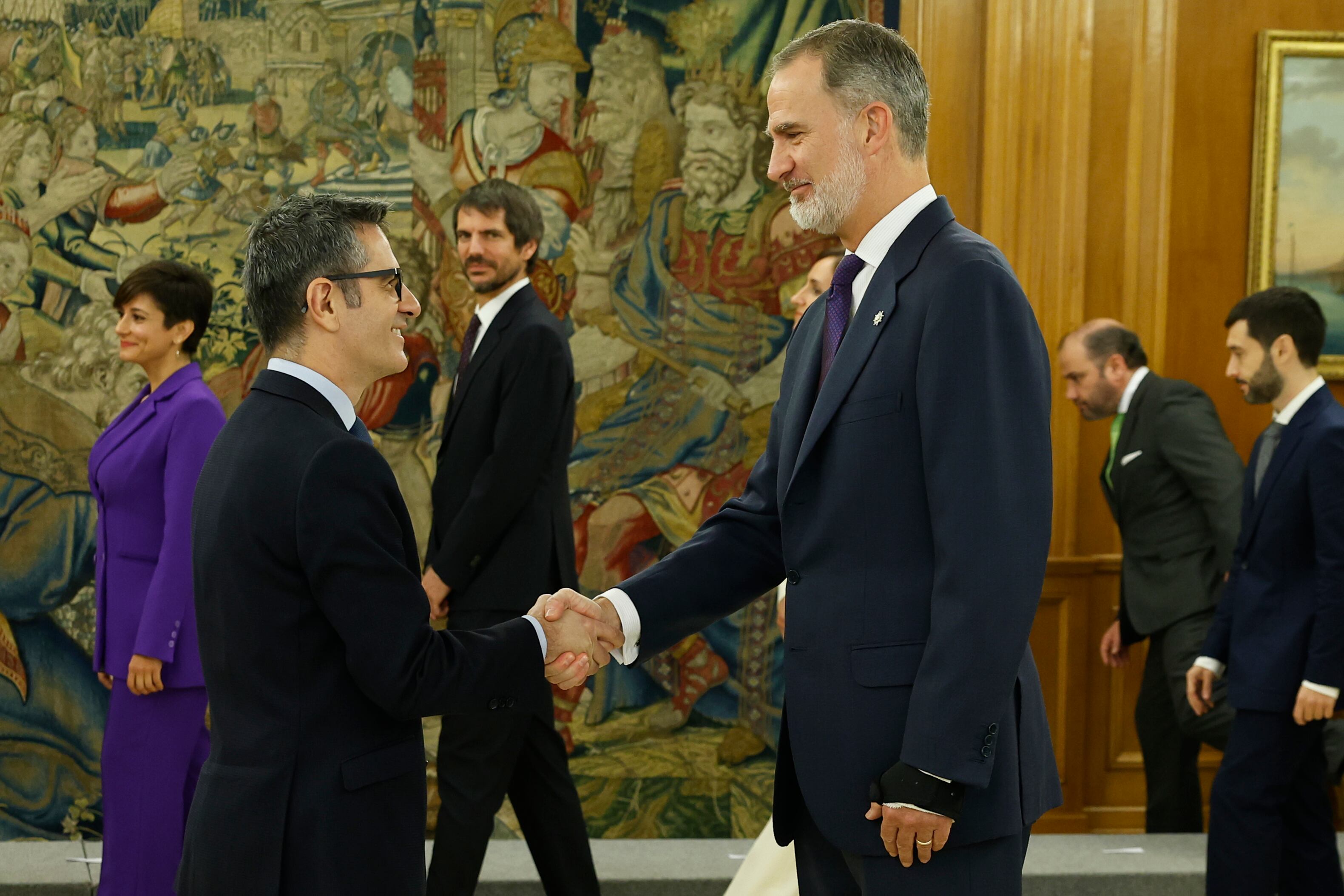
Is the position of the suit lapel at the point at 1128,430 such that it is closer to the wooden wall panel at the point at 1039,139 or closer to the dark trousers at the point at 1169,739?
the wooden wall panel at the point at 1039,139

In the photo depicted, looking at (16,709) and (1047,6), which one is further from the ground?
(1047,6)

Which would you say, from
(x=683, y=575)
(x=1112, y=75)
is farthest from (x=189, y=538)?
(x=1112, y=75)

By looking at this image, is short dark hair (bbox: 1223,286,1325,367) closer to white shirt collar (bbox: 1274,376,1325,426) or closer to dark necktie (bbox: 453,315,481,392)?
white shirt collar (bbox: 1274,376,1325,426)

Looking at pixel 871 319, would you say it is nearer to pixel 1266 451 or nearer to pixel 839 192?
pixel 839 192

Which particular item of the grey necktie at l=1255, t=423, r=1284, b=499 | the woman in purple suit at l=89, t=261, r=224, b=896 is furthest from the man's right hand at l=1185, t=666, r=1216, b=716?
the woman in purple suit at l=89, t=261, r=224, b=896

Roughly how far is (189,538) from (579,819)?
1466mm

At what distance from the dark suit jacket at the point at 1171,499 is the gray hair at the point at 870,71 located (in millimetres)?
3311

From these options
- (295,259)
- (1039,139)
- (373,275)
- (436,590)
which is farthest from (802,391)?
(1039,139)

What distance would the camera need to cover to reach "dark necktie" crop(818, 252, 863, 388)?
93.6 inches

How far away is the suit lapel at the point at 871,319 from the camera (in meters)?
2.21

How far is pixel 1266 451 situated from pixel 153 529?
11.6 ft

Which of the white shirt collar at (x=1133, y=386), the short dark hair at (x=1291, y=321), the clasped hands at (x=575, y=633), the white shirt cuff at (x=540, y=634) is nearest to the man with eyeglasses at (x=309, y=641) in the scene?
the white shirt cuff at (x=540, y=634)

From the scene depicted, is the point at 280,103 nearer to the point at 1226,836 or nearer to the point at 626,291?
the point at 626,291

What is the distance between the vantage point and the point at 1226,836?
4078 mm
